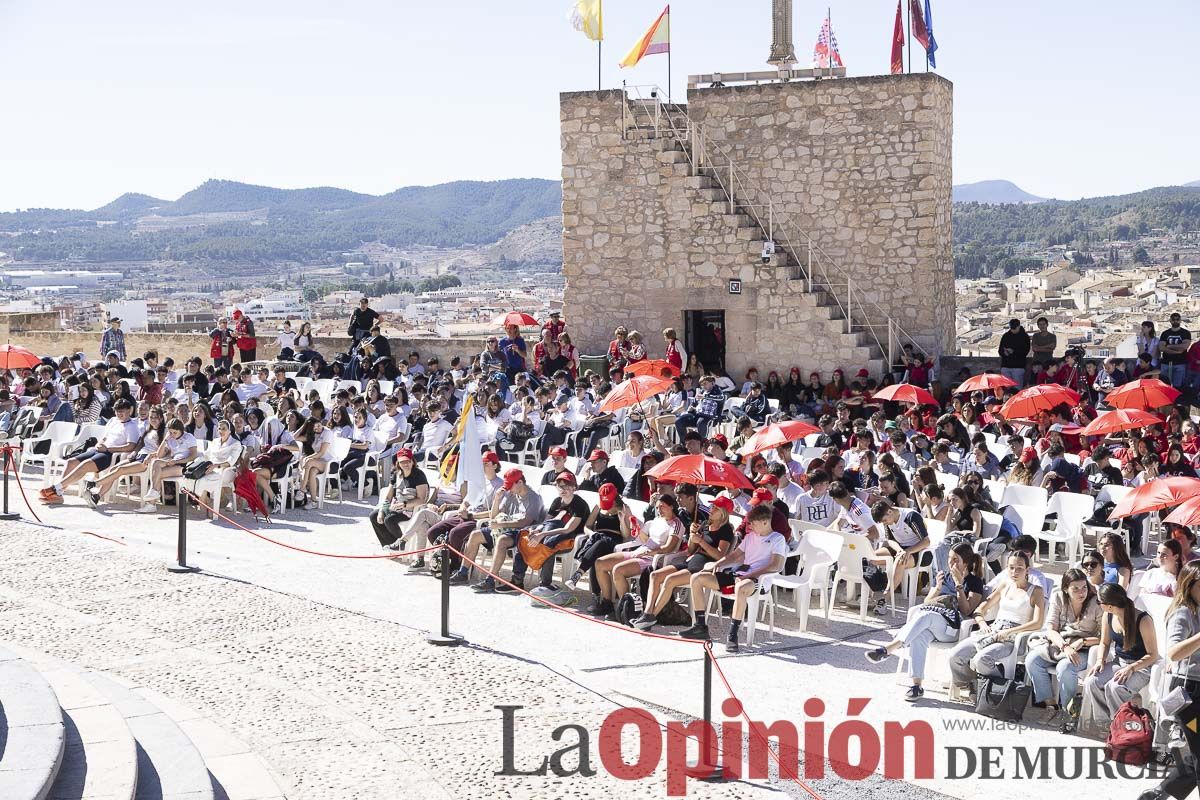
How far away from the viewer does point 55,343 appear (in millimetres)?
29609

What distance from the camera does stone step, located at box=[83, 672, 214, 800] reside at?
7.11 m

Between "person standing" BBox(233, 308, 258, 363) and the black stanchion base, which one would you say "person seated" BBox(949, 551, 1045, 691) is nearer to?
the black stanchion base

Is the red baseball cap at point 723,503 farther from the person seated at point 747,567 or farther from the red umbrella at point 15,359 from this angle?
the red umbrella at point 15,359

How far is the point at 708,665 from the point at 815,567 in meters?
2.89

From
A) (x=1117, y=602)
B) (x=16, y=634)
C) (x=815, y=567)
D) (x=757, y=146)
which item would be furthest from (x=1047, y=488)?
(x=757, y=146)

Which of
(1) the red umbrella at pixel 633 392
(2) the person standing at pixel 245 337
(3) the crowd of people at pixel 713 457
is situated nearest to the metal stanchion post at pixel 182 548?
(3) the crowd of people at pixel 713 457

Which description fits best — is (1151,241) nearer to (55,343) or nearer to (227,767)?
(55,343)

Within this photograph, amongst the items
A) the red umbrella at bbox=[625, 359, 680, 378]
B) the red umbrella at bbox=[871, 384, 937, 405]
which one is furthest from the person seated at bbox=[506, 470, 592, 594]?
the red umbrella at bbox=[871, 384, 937, 405]

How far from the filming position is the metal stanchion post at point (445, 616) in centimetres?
1001

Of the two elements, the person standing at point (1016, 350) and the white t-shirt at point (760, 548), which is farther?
the person standing at point (1016, 350)

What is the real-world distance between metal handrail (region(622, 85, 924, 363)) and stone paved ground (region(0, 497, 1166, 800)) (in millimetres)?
10839

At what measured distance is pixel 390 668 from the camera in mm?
9461

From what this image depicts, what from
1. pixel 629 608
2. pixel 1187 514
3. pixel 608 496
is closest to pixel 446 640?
pixel 629 608

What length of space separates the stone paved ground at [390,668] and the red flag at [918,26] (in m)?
12.9
